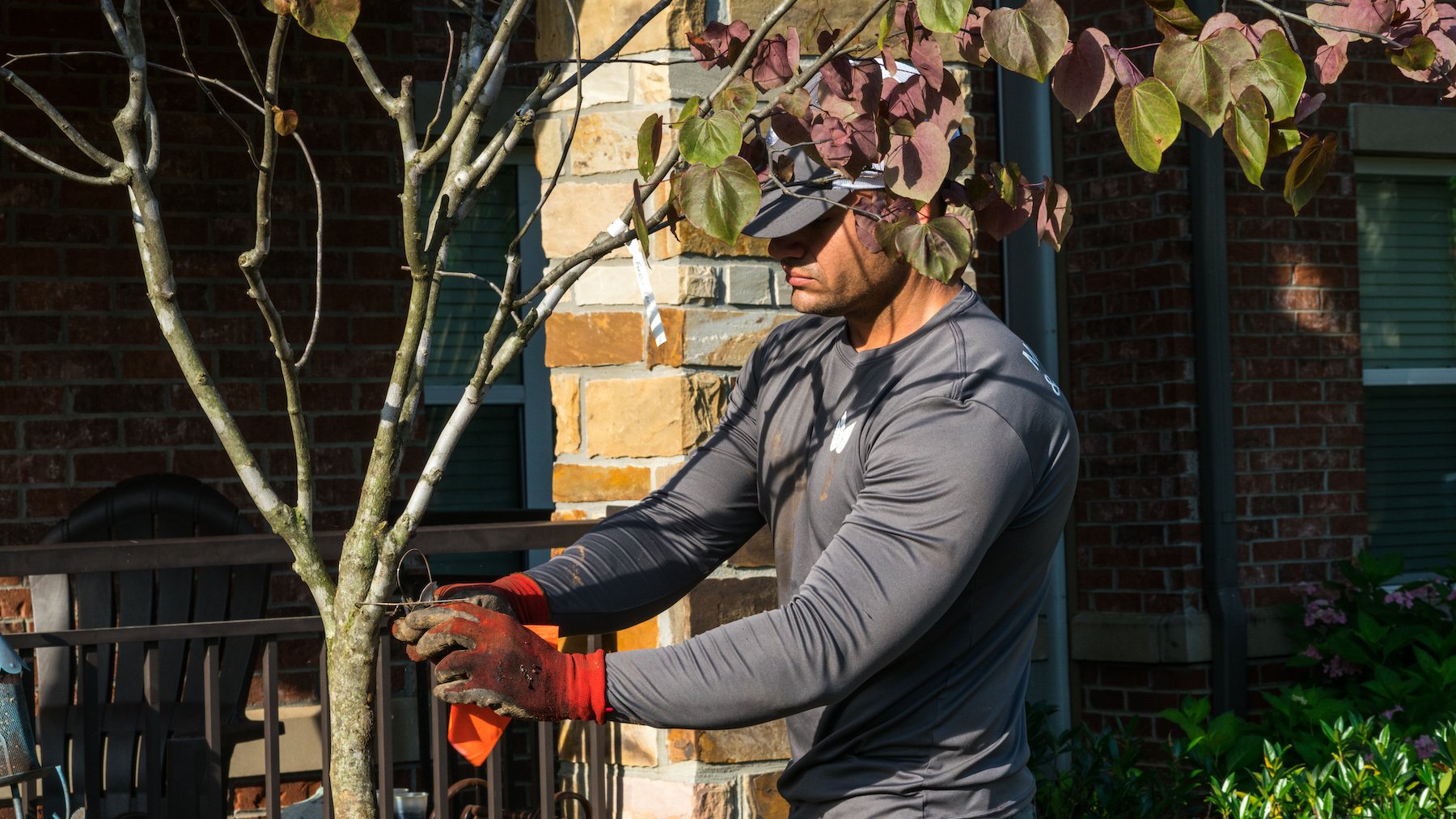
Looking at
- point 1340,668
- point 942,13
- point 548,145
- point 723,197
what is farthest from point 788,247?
point 1340,668

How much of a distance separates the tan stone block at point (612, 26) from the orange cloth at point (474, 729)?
160 cm

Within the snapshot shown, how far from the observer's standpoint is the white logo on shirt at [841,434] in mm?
2398

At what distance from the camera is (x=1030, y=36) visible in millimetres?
1764

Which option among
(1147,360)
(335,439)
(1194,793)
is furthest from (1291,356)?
(335,439)

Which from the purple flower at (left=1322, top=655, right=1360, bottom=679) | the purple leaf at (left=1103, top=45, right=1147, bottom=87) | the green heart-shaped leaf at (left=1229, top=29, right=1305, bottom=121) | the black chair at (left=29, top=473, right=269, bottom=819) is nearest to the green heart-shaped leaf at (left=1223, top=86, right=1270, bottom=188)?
the green heart-shaped leaf at (left=1229, top=29, right=1305, bottom=121)

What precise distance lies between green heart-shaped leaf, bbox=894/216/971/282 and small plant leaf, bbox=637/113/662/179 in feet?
1.02

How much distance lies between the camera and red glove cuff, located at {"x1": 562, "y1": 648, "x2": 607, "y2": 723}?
6.55ft

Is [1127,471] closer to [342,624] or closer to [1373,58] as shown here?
[1373,58]

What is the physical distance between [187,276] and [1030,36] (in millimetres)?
4138

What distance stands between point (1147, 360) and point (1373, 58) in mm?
1662

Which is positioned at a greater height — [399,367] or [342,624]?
[399,367]

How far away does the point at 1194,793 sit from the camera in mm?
4203

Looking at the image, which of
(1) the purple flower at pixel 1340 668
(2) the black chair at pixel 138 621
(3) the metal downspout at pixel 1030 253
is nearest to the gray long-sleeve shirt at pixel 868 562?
(2) the black chair at pixel 138 621

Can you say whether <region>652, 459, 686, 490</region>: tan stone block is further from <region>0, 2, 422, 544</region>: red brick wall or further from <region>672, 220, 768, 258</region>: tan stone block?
<region>0, 2, 422, 544</region>: red brick wall
